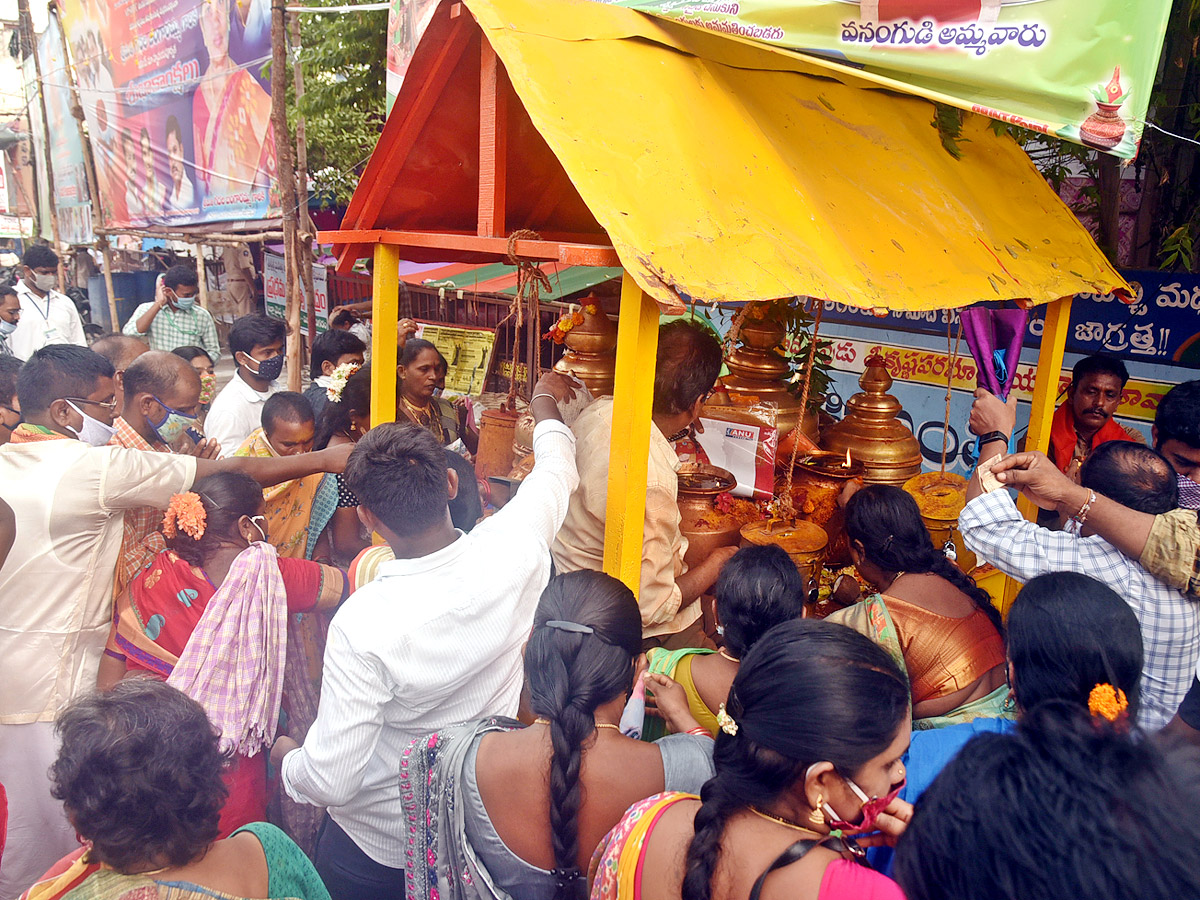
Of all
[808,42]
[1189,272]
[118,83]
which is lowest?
[1189,272]

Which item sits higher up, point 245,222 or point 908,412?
point 245,222

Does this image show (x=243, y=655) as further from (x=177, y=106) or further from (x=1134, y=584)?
(x=177, y=106)

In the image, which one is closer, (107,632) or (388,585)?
(388,585)

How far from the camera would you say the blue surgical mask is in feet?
12.5

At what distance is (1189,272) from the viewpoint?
4.70 metres

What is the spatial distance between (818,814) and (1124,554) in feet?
4.74

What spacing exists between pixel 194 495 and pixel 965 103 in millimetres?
2761

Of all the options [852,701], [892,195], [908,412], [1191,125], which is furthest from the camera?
[908,412]

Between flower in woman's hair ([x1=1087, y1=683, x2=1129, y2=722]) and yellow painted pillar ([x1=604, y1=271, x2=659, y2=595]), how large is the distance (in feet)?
3.97

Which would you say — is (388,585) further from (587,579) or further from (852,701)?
(852,701)

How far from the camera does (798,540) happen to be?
115 inches

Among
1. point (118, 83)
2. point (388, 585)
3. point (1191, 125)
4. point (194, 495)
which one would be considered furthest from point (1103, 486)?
point (118, 83)

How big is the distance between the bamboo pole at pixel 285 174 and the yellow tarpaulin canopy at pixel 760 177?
4582 mm

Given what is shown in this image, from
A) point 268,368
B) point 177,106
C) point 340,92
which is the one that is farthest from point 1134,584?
point 177,106
